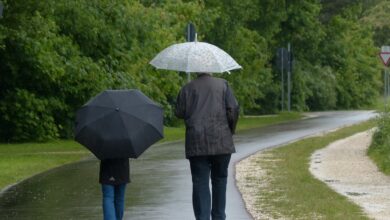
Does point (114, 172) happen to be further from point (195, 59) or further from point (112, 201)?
point (195, 59)

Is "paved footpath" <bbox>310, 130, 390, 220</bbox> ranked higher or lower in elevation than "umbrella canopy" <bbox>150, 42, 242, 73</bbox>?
lower

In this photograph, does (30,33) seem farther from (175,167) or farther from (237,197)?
(237,197)

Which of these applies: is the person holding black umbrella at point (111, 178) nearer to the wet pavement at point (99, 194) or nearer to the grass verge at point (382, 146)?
the wet pavement at point (99, 194)

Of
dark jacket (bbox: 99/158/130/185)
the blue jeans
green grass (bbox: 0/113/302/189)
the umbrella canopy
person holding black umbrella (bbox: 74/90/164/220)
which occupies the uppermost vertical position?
the umbrella canopy

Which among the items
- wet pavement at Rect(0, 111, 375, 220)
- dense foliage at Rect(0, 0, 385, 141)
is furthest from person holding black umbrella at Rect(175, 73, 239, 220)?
dense foliage at Rect(0, 0, 385, 141)

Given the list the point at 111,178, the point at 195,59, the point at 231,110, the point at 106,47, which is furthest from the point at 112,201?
the point at 106,47

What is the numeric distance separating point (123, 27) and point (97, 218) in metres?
18.3

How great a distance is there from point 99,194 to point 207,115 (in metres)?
5.52

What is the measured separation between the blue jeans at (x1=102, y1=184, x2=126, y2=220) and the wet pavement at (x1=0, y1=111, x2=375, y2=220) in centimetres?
169

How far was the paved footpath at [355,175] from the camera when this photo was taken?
46.2ft

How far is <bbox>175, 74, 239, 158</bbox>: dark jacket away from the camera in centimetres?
1044

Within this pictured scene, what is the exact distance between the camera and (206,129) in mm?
10453

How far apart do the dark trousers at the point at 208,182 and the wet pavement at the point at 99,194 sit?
1834 millimetres

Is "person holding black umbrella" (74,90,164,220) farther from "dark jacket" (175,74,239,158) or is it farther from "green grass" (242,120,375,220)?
"green grass" (242,120,375,220)
